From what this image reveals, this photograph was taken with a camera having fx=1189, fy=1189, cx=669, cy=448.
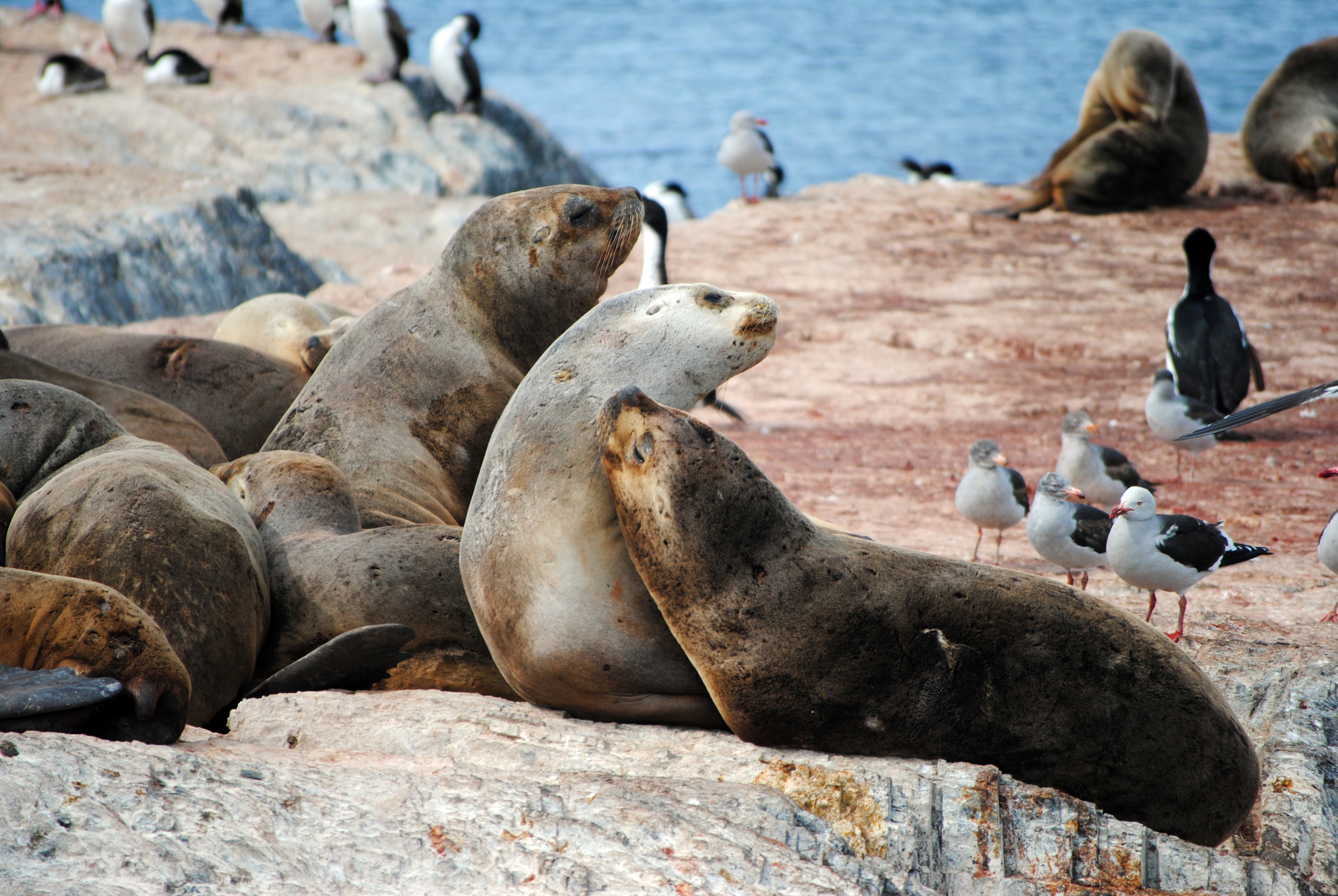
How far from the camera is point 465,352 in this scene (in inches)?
179

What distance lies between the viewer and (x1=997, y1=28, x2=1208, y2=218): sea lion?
42.3 ft

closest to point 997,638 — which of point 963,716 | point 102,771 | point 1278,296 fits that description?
point 963,716

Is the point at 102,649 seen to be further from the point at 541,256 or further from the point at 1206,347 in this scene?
the point at 1206,347

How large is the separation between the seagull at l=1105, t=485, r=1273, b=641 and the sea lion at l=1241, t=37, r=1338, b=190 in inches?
416

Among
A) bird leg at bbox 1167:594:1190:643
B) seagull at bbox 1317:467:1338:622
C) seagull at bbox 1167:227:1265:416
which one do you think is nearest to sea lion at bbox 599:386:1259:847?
bird leg at bbox 1167:594:1190:643

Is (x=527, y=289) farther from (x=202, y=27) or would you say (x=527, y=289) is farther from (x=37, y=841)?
(x=202, y=27)

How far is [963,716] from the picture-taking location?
9.04 feet

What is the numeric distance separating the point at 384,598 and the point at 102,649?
1041 mm

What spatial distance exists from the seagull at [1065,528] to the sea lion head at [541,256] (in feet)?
6.64

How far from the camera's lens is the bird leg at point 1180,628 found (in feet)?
12.7

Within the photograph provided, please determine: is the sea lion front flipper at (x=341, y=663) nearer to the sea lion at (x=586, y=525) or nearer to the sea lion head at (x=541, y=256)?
the sea lion at (x=586, y=525)

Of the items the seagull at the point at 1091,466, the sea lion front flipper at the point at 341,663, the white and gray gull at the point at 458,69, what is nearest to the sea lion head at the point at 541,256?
the sea lion front flipper at the point at 341,663

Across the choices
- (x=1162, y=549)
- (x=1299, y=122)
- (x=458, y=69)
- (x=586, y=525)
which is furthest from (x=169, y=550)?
(x=1299, y=122)

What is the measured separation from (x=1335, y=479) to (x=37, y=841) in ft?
23.0
